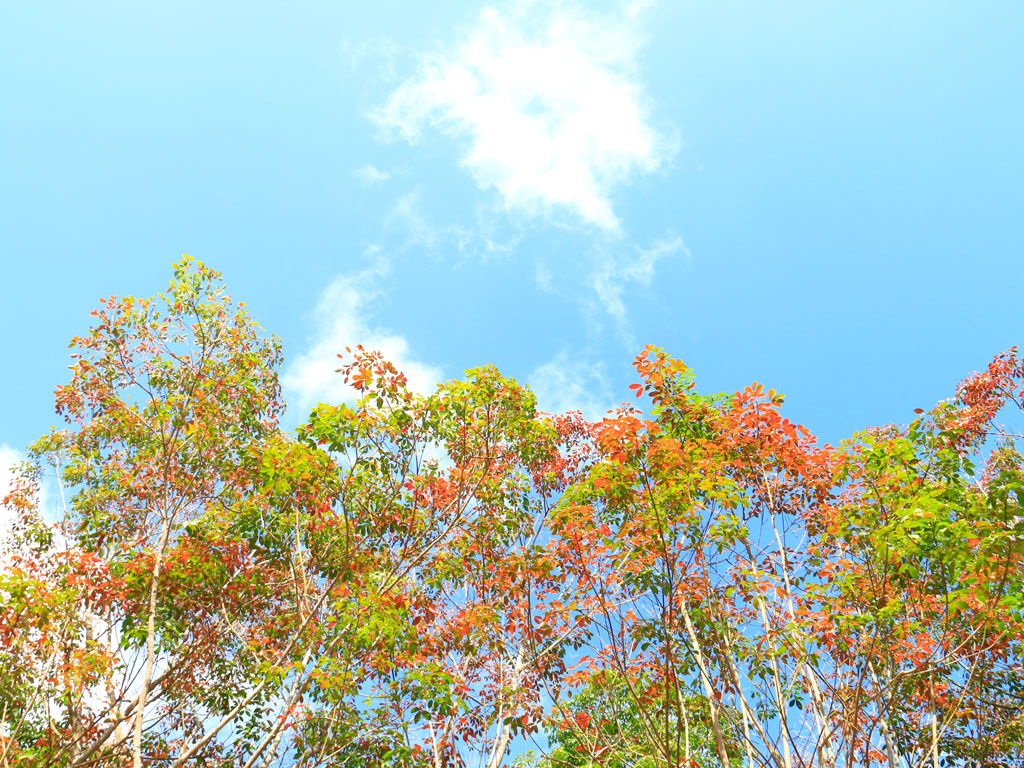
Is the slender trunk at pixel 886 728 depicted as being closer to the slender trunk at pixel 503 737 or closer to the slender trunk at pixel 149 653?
the slender trunk at pixel 503 737

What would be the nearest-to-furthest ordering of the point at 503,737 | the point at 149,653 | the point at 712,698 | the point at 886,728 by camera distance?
the point at 886,728 → the point at 712,698 → the point at 149,653 → the point at 503,737

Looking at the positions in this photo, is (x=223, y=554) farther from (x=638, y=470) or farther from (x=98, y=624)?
(x=638, y=470)

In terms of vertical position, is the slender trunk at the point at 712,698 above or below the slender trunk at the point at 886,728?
below

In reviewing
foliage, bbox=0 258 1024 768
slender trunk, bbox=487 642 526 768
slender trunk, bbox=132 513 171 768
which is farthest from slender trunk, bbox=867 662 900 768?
slender trunk, bbox=132 513 171 768

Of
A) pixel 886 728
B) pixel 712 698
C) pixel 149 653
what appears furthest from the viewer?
pixel 149 653

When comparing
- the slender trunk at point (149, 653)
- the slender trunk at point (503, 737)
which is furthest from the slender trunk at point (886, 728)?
the slender trunk at point (149, 653)

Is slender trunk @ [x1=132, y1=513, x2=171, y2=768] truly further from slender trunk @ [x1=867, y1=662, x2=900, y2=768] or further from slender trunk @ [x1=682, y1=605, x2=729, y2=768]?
slender trunk @ [x1=867, y1=662, x2=900, y2=768]

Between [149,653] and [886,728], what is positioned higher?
[886,728]

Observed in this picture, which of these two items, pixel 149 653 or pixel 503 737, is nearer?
pixel 149 653

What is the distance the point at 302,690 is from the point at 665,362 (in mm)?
6295

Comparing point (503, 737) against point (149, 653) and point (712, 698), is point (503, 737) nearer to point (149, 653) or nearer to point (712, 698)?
point (712, 698)

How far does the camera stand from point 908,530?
5590 millimetres

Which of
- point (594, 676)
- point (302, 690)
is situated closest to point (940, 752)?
point (594, 676)

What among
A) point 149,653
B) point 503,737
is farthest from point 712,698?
point 149,653
